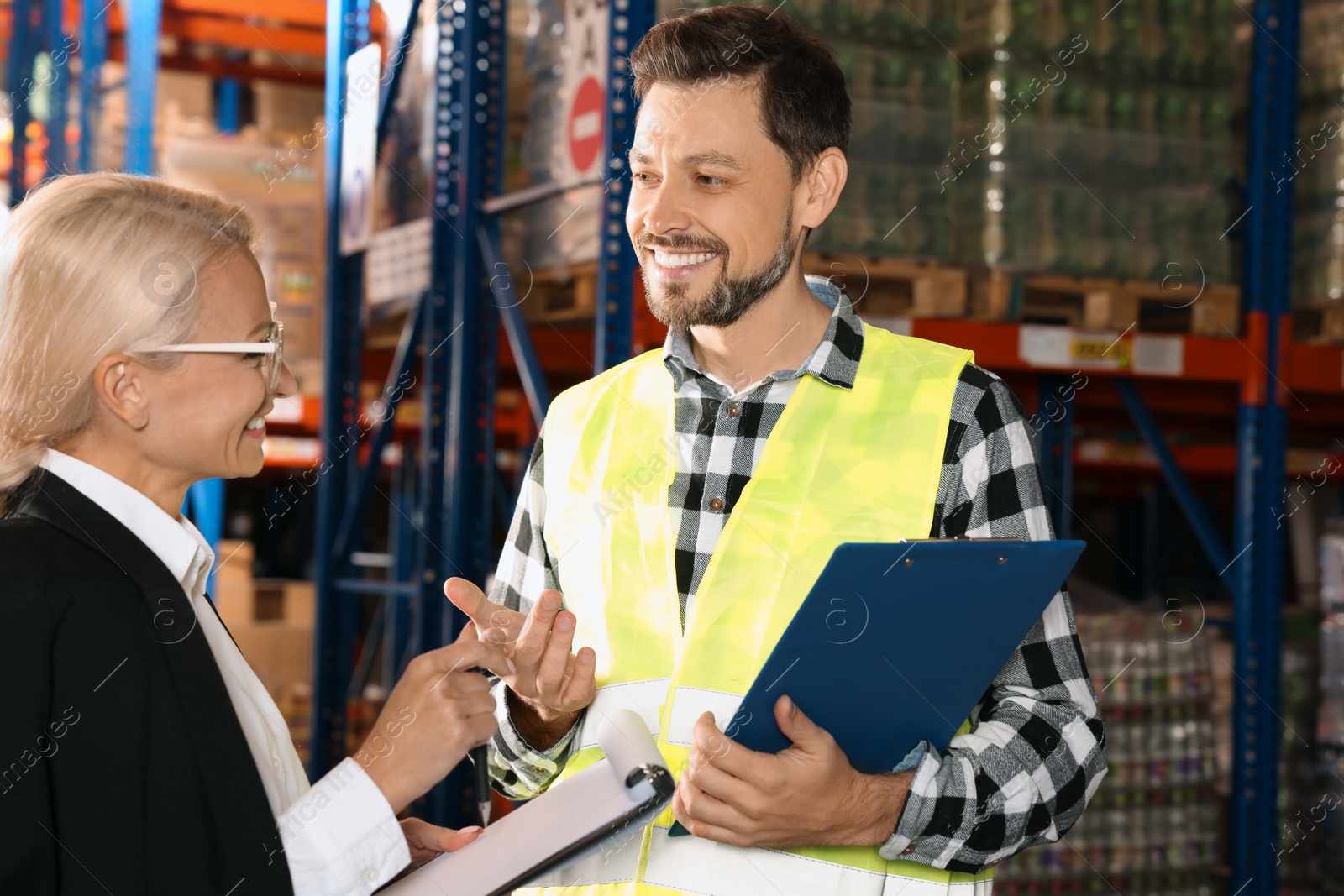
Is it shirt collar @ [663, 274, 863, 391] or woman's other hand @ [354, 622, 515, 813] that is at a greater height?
shirt collar @ [663, 274, 863, 391]

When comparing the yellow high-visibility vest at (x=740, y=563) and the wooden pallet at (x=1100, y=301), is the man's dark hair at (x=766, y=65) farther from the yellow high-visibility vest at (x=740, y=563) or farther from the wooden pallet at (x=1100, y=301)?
the wooden pallet at (x=1100, y=301)

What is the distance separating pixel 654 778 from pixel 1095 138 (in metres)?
3.74

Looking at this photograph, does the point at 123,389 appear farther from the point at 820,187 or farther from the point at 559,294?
the point at 559,294

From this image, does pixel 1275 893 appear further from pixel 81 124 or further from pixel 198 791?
pixel 81 124

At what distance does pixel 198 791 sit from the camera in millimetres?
1386

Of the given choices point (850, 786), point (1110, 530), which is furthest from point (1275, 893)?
point (1110, 530)

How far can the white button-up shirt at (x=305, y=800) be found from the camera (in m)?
1.47

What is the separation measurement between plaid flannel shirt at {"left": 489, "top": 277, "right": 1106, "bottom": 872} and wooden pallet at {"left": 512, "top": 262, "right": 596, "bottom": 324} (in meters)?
2.21

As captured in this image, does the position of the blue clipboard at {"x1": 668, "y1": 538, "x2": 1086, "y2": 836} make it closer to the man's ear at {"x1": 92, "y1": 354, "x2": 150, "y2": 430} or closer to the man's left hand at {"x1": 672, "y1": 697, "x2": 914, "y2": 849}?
the man's left hand at {"x1": 672, "y1": 697, "x2": 914, "y2": 849}

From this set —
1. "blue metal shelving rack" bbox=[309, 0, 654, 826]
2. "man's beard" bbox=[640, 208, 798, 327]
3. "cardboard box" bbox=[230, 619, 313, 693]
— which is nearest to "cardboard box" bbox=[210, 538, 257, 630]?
"cardboard box" bbox=[230, 619, 313, 693]

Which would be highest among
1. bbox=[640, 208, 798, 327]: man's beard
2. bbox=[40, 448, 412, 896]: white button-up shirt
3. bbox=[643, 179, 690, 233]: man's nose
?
bbox=[643, 179, 690, 233]: man's nose

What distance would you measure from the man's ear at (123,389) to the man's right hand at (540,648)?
434 millimetres

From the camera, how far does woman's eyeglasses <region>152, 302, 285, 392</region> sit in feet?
5.15

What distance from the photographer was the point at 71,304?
1501mm
